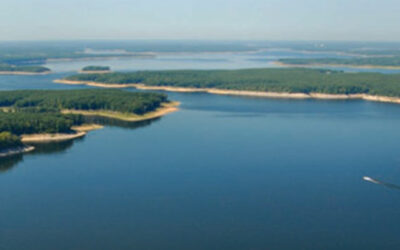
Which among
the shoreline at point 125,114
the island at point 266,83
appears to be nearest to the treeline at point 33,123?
the shoreline at point 125,114

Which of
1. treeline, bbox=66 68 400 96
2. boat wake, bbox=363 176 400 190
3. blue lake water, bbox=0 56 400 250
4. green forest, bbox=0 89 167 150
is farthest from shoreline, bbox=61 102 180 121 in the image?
boat wake, bbox=363 176 400 190

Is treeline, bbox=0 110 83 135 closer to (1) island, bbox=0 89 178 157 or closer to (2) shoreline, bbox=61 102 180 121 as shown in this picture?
(1) island, bbox=0 89 178 157

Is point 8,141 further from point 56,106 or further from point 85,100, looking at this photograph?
point 85,100

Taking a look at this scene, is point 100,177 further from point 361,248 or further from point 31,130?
point 361,248

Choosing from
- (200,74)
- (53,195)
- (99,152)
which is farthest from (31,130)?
(200,74)

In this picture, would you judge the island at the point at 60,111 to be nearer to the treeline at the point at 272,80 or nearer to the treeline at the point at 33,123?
the treeline at the point at 33,123

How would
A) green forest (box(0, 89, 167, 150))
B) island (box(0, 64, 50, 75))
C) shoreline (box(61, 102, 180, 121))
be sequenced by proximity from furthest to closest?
1. island (box(0, 64, 50, 75))
2. shoreline (box(61, 102, 180, 121))
3. green forest (box(0, 89, 167, 150))
